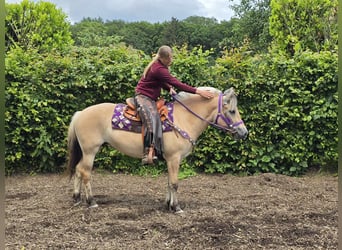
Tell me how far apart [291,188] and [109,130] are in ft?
10.6

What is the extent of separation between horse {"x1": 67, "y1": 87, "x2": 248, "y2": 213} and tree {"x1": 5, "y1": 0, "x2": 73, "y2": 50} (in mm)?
6075

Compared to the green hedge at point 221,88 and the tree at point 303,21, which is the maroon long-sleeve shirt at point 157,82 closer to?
the green hedge at point 221,88

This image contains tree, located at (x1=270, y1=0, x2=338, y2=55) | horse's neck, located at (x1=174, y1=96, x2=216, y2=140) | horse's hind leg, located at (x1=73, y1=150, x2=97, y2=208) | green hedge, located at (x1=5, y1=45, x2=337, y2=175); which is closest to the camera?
horse's neck, located at (x1=174, y1=96, x2=216, y2=140)

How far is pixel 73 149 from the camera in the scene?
547 centimetres

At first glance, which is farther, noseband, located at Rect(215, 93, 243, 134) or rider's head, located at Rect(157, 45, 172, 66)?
noseband, located at Rect(215, 93, 243, 134)

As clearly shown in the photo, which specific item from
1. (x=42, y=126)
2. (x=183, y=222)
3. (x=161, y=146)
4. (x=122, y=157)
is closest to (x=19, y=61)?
(x=42, y=126)

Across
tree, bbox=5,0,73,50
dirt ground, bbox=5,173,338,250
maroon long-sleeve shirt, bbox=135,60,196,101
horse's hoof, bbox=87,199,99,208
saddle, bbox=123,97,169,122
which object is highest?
tree, bbox=5,0,73,50

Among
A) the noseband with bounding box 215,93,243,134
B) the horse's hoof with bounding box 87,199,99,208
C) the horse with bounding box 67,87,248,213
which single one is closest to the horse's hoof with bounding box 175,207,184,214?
the horse with bounding box 67,87,248,213

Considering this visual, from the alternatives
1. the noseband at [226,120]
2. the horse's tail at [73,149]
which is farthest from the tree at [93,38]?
the noseband at [226,120]

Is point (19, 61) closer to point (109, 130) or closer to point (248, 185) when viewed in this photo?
point (109, 130)

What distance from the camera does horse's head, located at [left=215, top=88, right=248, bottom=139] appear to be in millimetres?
5043

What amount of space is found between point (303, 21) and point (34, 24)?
7565 mm

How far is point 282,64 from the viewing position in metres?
7.20

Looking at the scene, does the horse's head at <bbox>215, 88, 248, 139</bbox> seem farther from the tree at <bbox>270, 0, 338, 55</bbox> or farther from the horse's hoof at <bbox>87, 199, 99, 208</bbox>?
the tree at <bbox>270, 0, 338, 55</bbox>
